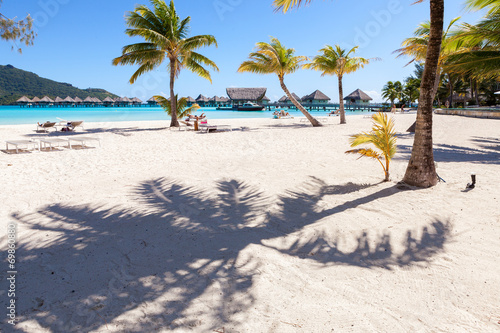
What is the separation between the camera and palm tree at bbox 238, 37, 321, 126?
17.4 m

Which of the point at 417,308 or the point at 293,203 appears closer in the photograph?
the point at 417,308

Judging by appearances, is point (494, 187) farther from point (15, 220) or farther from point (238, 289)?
→ point (15, 220)

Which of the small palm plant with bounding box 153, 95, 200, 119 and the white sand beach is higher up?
the small palm plant with bounding box 153, 95, 200, 119

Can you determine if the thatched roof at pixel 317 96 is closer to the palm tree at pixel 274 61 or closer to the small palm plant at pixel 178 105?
the palm tree at pixel 274 61

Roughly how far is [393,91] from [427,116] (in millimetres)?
53127

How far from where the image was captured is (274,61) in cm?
1798

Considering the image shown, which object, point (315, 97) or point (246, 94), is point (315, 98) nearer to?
point (315, 97)

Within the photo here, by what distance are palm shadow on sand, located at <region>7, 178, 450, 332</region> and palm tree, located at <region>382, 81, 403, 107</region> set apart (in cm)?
5448

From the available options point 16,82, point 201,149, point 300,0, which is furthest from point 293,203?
point 16,82

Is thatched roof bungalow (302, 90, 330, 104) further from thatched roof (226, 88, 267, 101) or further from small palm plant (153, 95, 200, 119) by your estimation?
small palm plant (153, 95, 200, 119)

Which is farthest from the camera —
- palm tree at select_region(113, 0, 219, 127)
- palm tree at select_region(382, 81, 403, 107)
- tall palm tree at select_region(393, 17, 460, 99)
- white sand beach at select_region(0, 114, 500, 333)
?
palm tree at select_region(382, 81, 403, 107)

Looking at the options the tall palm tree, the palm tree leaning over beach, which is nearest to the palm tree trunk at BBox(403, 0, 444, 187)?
the palm tree leaning over beach

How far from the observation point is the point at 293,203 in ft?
14.8

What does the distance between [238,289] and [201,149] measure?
7.37m
